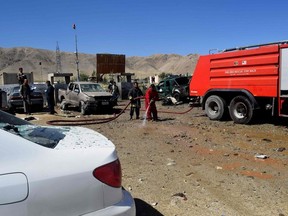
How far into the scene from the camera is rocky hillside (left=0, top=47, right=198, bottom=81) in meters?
122

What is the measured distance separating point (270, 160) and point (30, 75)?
1180 inches

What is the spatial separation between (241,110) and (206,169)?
644cm

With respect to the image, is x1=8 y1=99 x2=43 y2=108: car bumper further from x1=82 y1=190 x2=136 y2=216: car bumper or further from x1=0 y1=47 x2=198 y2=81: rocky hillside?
x1=0 y1=47 x2=198 y2=81: rocky hillside

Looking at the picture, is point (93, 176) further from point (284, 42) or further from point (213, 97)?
point (213, 97)

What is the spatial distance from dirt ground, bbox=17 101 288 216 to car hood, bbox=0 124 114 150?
1.70m

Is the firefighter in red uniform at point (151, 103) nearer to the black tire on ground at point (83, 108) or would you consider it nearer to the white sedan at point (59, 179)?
the black tire on ground at point (83, 108)

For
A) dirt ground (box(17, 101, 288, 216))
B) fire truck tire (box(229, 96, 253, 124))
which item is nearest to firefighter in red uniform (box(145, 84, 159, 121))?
dirt ground (box(17, 101, 288, 216))

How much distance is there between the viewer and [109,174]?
9.16 ft

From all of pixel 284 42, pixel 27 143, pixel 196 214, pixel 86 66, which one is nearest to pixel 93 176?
pixel 27 143

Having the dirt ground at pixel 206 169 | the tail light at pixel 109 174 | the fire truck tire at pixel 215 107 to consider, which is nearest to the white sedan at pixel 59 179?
the tail light at pixel 109 174

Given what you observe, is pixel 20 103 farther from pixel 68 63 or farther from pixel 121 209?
pixel 68 63

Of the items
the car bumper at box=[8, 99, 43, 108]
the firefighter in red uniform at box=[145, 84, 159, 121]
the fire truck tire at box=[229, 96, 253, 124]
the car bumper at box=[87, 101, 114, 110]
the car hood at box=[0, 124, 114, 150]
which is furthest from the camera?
Answer: the car bumper at box=[8, 99, 43, 108]

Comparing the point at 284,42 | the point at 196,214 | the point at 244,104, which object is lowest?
the point at 196,214

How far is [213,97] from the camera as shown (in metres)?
13.8
